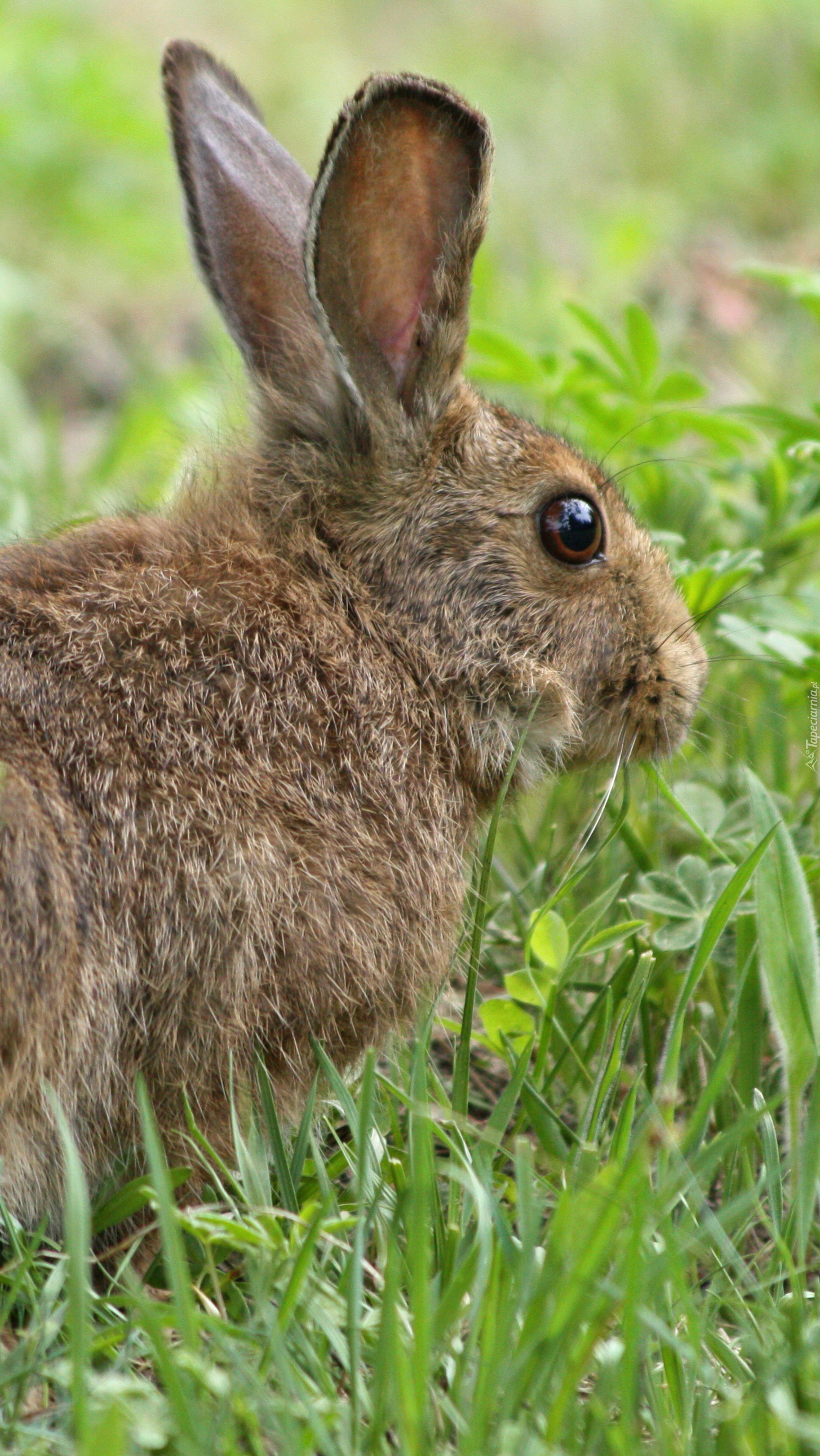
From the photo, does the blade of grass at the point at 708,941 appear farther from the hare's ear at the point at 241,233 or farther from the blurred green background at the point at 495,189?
the blurred green background at the point at 495,189

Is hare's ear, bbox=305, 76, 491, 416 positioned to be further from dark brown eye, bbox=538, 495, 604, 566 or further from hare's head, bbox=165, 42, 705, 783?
dark brown eye, bbox=538, 495, 604, 566

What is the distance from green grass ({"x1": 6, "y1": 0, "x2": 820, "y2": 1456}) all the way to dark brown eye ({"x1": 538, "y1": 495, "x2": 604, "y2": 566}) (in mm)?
304

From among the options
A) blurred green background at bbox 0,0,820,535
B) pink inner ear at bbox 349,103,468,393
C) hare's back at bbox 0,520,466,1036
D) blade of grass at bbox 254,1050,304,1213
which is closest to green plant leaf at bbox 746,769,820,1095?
hare's back at bbox 0,520,466,1036

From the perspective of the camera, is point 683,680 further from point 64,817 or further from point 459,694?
point 64,817

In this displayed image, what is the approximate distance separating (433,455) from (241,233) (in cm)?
81

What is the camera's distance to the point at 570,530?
12.5 feet

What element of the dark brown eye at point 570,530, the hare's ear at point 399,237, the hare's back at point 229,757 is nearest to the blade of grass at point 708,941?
the hare's back at point 229,757

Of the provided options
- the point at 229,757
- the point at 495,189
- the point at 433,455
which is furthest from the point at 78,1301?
the point at 495,189

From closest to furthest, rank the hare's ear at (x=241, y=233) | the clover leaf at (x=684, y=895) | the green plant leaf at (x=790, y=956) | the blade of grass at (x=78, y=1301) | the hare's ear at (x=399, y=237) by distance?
the blade of grass at (x=78, y=1301), the green plant leaf at (x=790, y=956), the clover leaf at (x=684, y=895), the hare's ear at (x=399, y=237), the hare's ear at (x=241, y=233)

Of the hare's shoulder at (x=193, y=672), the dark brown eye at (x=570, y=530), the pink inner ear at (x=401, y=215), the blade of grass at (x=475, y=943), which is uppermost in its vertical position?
the pink inner ear at (x=401, y=215)

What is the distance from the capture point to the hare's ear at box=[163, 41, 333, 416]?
3.92 m

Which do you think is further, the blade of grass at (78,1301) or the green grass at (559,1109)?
Answer: the green grass at (559,1109)

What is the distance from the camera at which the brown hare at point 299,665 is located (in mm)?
2992

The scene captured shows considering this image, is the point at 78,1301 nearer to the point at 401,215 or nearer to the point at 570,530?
the point at 570,530
